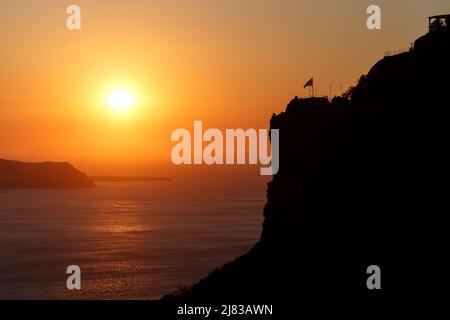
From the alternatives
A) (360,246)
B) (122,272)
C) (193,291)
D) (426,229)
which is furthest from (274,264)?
(122,272)

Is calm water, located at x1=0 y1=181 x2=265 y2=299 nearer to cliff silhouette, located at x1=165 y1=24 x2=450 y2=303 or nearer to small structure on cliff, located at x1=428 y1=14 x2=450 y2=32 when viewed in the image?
cliff silhouette, located at x1=165 y1=24 x2=450 y2=303

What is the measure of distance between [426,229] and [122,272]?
2827 inches

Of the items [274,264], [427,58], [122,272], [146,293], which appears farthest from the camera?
[122,272]

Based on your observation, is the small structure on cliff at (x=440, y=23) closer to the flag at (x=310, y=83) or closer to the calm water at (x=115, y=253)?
the flag at (x=310, y=83)

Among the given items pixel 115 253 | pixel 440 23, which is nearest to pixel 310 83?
pixel 440 23

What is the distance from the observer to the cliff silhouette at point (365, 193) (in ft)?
140

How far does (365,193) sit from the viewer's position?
46.8 metres

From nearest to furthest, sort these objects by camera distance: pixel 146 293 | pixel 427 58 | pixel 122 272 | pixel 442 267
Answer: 1. pixel 442 267
2. pixel 427 58
3. pixel 146 293
4. pixel 122 272

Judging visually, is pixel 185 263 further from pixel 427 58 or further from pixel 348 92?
pixel 427 58

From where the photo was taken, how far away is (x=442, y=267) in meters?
40.1

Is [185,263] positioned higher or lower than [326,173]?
lower

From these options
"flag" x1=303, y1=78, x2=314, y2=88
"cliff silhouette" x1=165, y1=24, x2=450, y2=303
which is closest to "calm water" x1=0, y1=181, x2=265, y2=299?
"cliff silhouette" x1=165, y1=24, x2=450, y2=303

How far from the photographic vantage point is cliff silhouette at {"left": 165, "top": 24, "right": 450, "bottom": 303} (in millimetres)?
42594

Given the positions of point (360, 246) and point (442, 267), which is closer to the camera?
point (442, 267)
